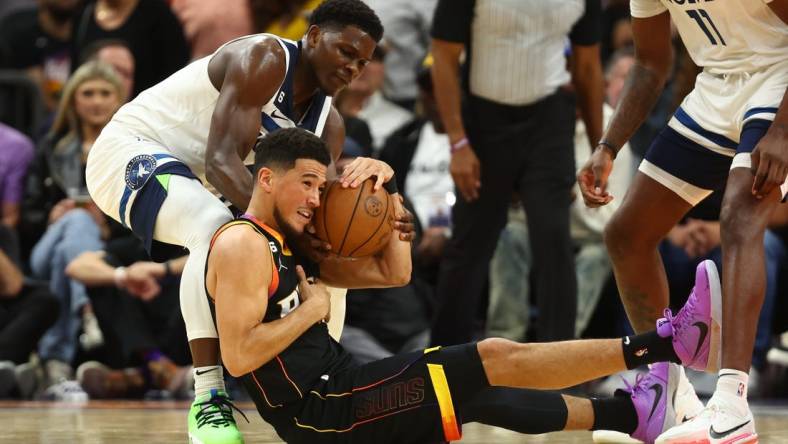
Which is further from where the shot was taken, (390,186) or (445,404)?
(390,186)

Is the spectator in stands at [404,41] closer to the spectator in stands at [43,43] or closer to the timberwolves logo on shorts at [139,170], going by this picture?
the spectator in stands at [43,43]

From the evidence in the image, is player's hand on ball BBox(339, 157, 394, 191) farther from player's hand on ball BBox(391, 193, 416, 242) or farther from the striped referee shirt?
the striped referee shirt

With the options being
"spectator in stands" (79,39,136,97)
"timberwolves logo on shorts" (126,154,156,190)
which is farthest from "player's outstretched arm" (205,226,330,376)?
"spectator in stands" (79,39,136,97)

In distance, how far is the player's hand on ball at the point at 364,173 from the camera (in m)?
4.25

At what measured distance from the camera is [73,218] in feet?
26.2

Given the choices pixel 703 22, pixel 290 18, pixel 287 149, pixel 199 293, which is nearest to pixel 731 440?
pixel 703 22

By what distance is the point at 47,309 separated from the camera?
25.6ft

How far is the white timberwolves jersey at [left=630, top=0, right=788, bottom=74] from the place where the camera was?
436 cm

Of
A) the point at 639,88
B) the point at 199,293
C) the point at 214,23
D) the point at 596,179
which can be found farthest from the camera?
the point at 214,23

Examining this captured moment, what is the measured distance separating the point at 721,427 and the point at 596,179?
1.18 m

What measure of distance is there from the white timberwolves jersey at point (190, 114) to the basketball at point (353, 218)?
63 centimetres

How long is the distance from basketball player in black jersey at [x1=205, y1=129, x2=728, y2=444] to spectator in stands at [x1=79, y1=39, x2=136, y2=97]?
4771mm

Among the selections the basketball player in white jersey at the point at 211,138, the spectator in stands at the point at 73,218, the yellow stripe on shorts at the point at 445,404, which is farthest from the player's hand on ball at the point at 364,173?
the spectator in stands at the point at 73,218

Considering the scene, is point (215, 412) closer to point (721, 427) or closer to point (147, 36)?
point (721, 427)
